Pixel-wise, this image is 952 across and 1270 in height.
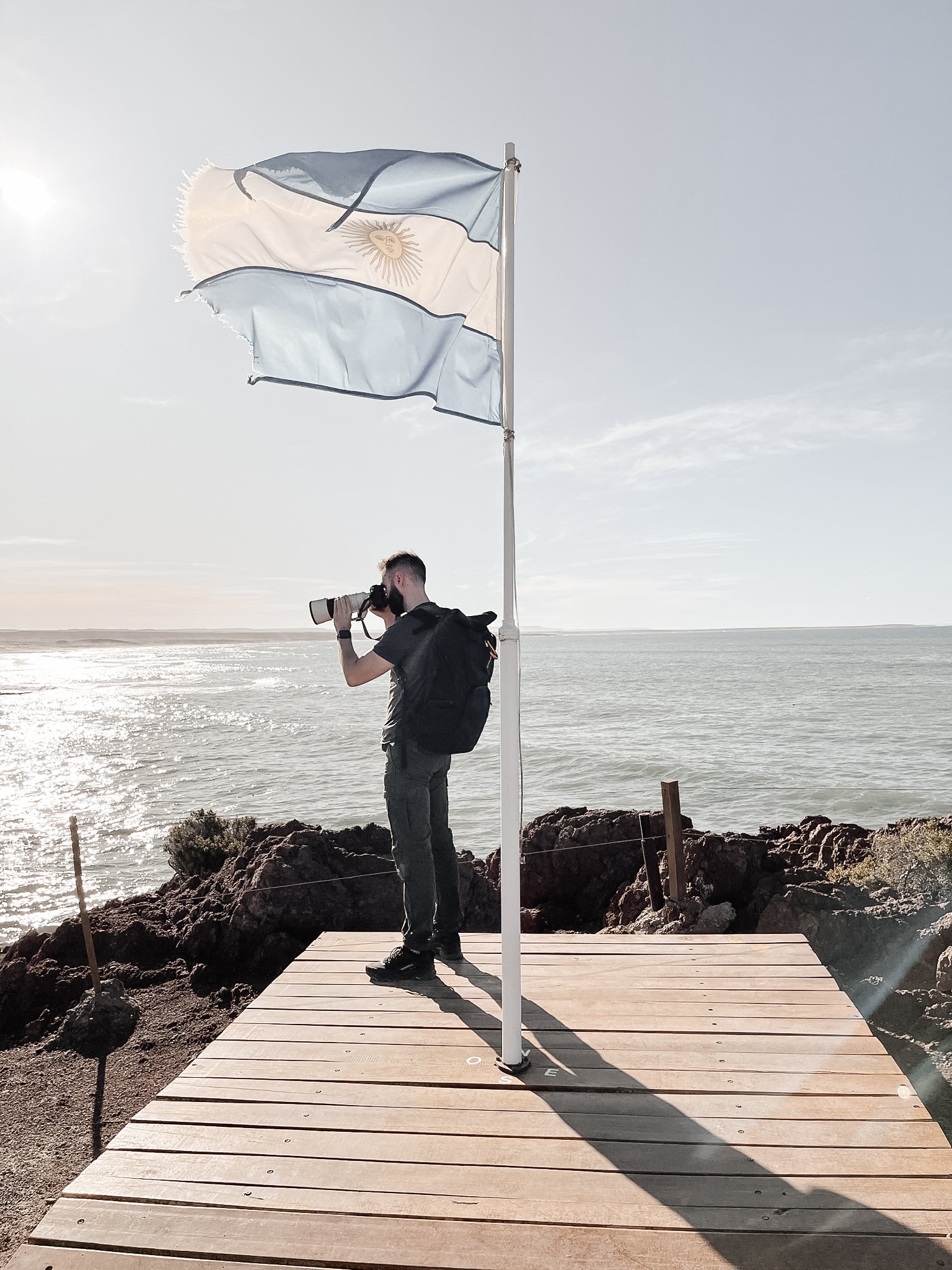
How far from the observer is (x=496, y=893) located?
26.5 ft

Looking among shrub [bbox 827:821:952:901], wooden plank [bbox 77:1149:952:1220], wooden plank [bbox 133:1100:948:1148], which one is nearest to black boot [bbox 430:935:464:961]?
wooden plank [bbox 133:1100:948:1148]

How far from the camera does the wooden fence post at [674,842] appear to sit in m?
6.50

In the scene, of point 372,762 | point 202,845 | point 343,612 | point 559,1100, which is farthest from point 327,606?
point 372,762

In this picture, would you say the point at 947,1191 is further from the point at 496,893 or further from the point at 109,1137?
the point at 496,893

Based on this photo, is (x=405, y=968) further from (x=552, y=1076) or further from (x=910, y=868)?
(x=910, y=868)

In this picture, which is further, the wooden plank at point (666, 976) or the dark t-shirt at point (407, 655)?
the wooden plank at point (666, 976)

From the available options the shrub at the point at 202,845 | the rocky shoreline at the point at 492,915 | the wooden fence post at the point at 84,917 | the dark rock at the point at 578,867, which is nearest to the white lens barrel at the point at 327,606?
the wooden fence post at the point at 84,917

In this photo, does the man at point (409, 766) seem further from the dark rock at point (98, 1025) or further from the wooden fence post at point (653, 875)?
the wooden fence post at point (653, 875)

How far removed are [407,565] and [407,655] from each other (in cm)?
48

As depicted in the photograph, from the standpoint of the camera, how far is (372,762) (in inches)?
917

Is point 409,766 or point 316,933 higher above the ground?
point 409,766

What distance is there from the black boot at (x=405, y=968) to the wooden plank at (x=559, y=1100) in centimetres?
96

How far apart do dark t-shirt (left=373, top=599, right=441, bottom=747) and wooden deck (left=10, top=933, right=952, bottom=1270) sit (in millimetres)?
1455

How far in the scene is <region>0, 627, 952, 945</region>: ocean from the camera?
50.2 feet
